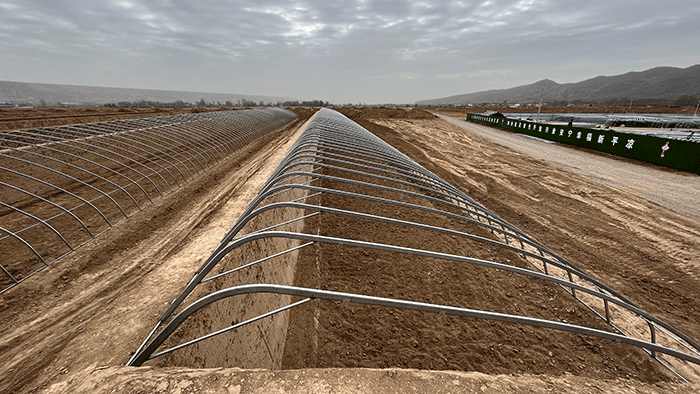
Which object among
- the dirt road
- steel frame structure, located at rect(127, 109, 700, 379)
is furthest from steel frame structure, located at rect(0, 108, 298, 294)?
the dirt road

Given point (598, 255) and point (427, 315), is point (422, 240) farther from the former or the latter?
point (598, 255)

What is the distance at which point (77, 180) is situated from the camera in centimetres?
691

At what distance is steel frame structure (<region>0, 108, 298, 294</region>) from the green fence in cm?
Answer: 2662

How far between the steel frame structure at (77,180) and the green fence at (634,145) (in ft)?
87.3

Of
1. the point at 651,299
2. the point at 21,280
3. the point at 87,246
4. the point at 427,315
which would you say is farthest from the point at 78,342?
the point at 651,299

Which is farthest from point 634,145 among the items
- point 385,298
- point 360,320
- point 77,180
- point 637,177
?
point 77,180

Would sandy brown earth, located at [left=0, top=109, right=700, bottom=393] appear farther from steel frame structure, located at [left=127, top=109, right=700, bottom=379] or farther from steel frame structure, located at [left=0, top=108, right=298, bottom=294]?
steel frame structure, located at [left=0, top=108, right=298, bottom=294]

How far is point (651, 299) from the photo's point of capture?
586 cm

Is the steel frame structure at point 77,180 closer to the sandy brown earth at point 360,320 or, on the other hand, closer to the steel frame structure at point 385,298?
the sandy brown earth at point 360,320

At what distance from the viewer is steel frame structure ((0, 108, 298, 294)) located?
23.3 ft

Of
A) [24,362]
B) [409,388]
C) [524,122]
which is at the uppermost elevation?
[524,122]

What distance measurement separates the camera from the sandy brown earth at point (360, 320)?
2.77 meters

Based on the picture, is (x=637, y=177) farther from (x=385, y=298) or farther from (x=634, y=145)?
(x=385, y=298)

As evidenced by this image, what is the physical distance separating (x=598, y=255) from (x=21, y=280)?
1481cm
